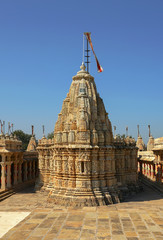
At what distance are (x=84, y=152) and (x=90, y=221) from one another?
6070mm

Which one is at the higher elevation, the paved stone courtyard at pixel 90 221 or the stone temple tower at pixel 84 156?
the stone temple tower at pixel 84 156

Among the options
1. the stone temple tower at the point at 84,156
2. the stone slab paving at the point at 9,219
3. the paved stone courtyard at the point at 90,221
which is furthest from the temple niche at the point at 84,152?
Answer: the stone slab paving at the point at 9,219

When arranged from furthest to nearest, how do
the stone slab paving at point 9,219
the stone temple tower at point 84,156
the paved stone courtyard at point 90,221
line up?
the stone temple tower at point 84,156, the stone slab paving at point 9,219, the paved stone courtyard at point 90,221

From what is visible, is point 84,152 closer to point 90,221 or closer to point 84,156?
point 84,156

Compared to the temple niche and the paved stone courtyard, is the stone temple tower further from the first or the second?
the paved stone courtyard

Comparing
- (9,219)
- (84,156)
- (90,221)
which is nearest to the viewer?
(90,221)

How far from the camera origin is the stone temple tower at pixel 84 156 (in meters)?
19.9

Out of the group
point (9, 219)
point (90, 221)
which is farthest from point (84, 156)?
point (9, 219)

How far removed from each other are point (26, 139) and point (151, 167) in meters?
45.6

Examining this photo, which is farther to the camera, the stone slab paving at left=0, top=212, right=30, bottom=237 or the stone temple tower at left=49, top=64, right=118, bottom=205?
the stone temple tower at left=49, top=64, right=118, bottom=205

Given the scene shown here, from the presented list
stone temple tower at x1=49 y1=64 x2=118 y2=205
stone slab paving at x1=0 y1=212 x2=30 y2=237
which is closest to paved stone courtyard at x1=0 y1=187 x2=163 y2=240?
stone slab paving at x1=0 y1=212 x2=30 y2=237

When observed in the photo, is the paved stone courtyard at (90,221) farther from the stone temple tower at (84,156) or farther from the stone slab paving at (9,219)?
the stone temple tower at (84,156)

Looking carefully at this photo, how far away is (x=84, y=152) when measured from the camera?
20344mm

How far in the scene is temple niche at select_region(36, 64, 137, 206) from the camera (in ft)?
65.3
